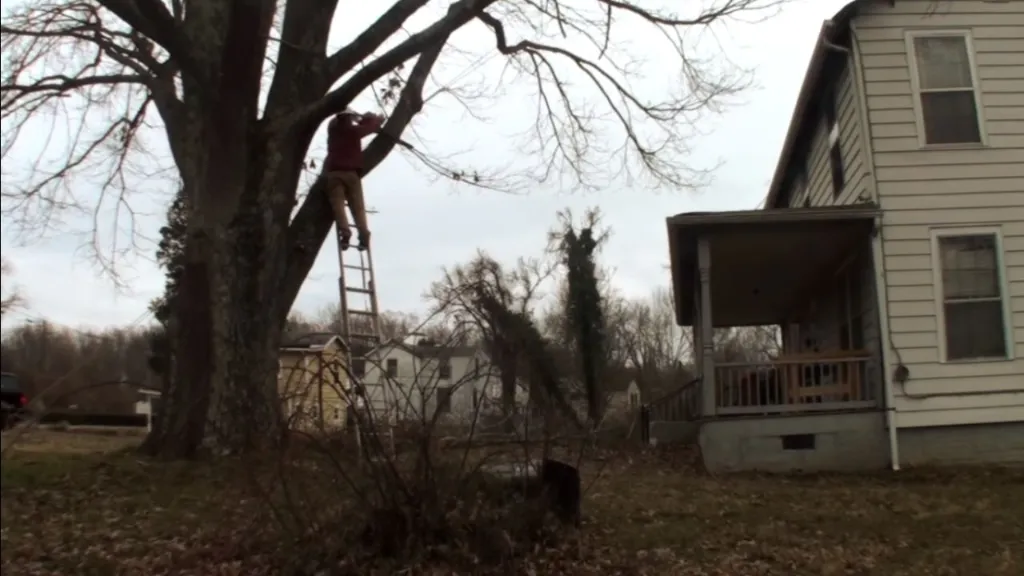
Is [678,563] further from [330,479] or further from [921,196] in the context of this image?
[921,196]

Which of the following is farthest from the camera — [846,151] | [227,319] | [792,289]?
[792,289]

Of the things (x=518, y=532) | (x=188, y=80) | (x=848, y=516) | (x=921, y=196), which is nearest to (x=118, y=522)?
(x=518, y=532)

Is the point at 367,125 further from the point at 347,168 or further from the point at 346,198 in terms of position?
the point at 346,198

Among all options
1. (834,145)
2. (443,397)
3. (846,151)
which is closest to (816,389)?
(846,151)

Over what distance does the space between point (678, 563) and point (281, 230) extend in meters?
5.57

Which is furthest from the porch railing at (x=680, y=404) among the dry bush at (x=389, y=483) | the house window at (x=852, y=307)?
the dry bush at (x=389, y=483)

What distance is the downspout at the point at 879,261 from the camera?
440 inches

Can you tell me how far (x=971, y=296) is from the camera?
11.5 metres

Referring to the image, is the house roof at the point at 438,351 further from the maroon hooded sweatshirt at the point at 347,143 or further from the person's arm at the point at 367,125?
the person's arm at the point at 367,125

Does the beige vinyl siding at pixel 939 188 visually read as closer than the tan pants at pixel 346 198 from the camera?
No

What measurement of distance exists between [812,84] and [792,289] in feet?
14.5

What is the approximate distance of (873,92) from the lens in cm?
1184

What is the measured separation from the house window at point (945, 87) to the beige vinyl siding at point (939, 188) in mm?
115

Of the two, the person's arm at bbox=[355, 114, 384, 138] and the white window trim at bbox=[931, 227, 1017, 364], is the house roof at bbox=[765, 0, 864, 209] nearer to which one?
the white window trim at bbox=[931, 227, 1017, 364]
